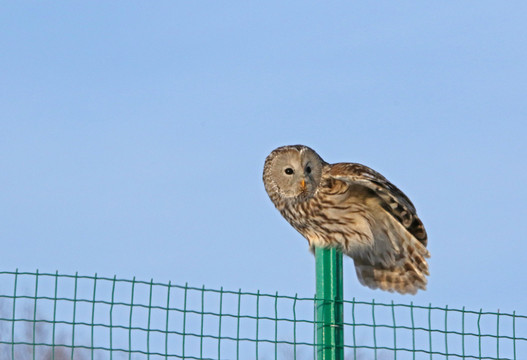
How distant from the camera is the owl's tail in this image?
7113 millimetres

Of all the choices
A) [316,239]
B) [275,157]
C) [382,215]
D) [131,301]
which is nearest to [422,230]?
[382,215]

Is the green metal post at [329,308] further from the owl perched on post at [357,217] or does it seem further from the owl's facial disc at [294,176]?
the owl's facial disc at [294,176]

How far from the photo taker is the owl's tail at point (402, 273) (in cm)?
711

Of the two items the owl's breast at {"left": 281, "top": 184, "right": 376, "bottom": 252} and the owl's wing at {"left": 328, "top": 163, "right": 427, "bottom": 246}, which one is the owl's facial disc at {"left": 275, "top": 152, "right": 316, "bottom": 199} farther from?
the owl's wing at {"left": 328, "top": 163, "right": 427, "bottom": 246}

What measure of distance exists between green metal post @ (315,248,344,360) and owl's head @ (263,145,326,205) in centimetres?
272

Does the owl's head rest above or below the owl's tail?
above

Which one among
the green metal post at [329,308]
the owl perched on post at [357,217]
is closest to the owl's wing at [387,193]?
the owl perched on post at [357,217]

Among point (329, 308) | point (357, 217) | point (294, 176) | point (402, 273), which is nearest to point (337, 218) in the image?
point (357, 217)

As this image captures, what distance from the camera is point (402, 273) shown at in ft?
24.0

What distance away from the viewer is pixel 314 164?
24.6ft

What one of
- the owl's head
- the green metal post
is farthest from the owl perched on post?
the green metal post

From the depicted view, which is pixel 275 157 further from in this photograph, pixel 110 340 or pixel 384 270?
pixel 110 340

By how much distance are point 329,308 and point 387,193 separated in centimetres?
229

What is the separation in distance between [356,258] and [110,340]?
12.0ft
